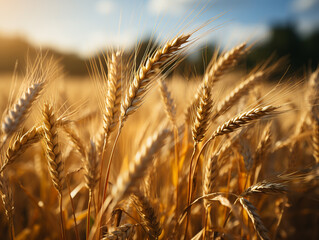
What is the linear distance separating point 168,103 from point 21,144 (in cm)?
82

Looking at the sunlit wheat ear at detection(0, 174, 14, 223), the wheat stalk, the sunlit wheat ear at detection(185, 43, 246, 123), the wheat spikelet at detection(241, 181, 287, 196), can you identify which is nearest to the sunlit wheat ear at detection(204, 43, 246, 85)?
the sunlit wheat ear at detection(185, 43, 246, 123)

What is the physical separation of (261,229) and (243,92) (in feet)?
2.80

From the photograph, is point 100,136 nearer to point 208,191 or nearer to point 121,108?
point 121,108

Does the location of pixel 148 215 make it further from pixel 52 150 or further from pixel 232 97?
pixel 232 97

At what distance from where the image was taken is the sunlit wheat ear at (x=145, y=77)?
998 millimetres

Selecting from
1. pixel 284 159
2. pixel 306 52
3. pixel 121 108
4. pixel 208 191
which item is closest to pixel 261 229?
pixel 208 191

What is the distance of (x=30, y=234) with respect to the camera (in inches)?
69.7

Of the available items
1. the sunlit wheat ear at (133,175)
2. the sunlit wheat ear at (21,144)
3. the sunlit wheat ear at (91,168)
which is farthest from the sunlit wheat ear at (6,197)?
the sunlit wheat ear at (133,175)

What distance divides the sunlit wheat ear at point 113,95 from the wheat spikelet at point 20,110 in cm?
36

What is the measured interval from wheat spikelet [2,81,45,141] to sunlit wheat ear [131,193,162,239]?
0.59 metres

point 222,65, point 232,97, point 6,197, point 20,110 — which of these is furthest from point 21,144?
point 222,65

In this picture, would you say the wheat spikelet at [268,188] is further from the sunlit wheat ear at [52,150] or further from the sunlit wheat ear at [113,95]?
the sunlit wheat ear at [52,150]

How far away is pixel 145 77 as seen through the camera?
40.8 inches

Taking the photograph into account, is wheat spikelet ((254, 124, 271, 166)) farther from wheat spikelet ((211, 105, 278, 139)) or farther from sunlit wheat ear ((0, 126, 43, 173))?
sunlit wheat ear ((0, 126, 43, 173))
